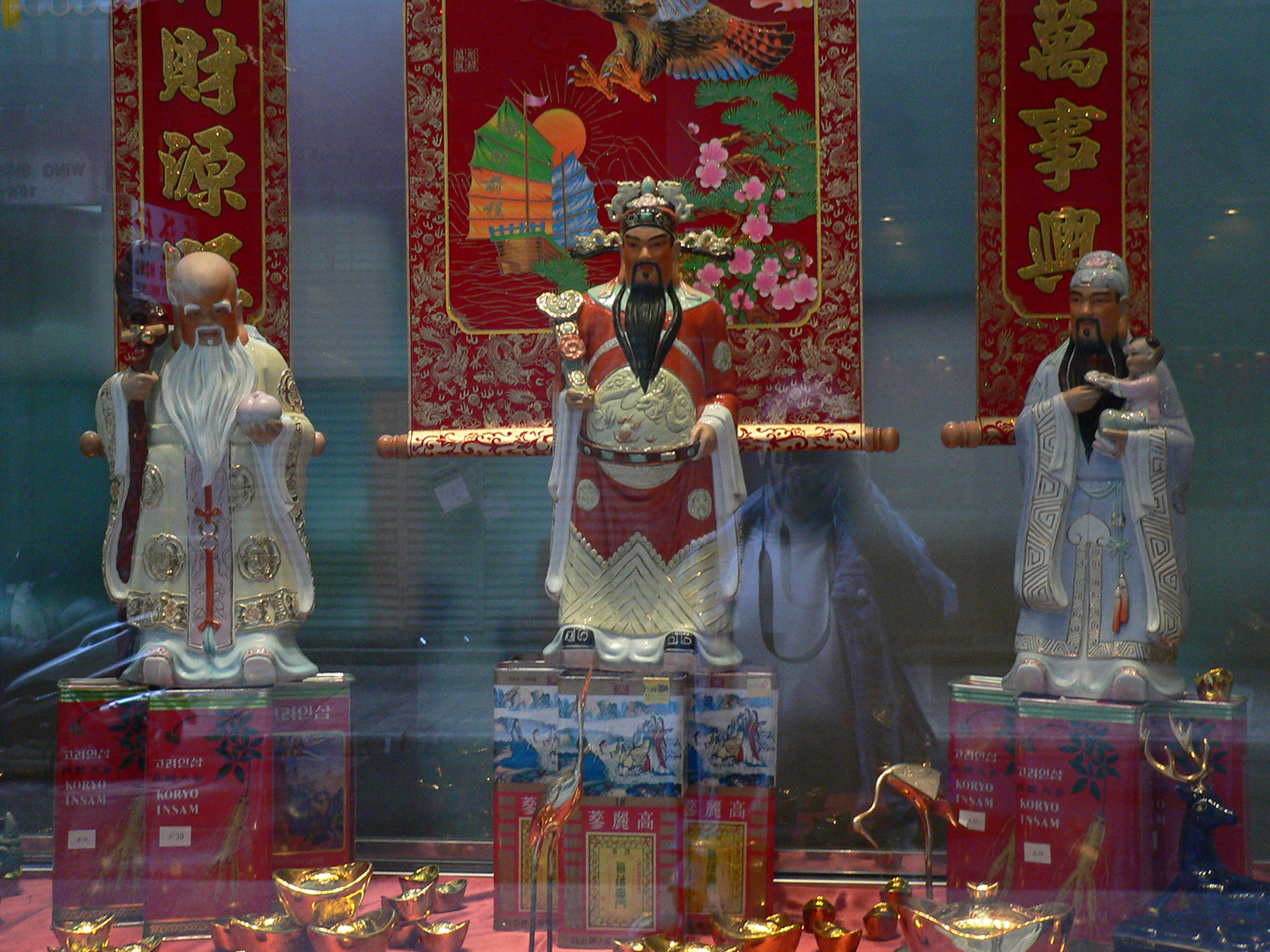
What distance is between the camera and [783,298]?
383 cm

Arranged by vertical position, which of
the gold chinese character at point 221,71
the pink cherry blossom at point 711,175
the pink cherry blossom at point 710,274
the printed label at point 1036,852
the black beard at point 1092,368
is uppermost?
the gold chinese character at point 221,71

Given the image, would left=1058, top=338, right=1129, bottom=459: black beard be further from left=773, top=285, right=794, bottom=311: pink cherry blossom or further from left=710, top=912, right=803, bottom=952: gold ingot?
left=710, top=912, right=803, bottom=952: gold ingot

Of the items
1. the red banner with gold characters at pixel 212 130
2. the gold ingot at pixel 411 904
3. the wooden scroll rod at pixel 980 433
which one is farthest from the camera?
the red banner with gold characters at pixel 212 130

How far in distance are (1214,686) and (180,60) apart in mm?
3576

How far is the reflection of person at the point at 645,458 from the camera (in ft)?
11.0

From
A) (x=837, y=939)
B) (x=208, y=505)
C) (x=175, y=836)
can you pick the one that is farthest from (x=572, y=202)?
(x=837, y=939)

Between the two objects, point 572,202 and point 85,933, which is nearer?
point 85,933

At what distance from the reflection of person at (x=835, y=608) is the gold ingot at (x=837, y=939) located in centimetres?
76

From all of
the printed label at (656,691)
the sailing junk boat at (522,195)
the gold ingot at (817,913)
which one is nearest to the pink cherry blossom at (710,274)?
the sailing junk boat at (522,195)

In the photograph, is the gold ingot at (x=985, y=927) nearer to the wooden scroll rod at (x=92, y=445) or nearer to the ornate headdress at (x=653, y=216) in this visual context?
the ornate headdress at (x=653, y=216)

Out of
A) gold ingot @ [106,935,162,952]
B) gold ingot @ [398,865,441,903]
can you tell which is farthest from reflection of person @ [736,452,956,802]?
gold ingot @ [106,935,162,952]

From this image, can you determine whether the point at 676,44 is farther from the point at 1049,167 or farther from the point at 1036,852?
the point at 1036,852

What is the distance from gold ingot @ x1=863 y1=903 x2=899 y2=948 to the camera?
316cm

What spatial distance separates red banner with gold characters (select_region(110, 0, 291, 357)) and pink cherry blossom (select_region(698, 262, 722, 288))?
134 centimetres
